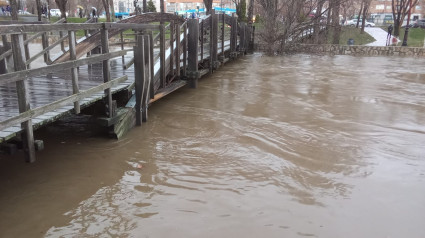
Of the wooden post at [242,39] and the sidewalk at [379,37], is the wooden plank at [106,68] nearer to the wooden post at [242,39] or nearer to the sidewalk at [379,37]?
the wooden post at [242,39]

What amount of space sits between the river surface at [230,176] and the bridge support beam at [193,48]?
65.6 inches

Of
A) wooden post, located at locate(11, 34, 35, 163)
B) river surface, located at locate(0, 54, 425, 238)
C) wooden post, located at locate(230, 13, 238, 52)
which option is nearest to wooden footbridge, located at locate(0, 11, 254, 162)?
wooden post, located at locate(11, 34, 35, 163)

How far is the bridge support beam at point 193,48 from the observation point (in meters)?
9.93

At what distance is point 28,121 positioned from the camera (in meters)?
4.25

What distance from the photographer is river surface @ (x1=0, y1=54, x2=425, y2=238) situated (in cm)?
398

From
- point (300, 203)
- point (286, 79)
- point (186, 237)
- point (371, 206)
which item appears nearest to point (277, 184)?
point (300, 203)

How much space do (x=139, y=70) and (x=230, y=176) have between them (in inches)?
112

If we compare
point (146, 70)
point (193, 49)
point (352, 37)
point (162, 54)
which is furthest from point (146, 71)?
point (352, 37)

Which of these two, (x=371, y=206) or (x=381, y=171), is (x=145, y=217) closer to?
(x=371, y=206)

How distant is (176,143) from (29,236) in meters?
2.96

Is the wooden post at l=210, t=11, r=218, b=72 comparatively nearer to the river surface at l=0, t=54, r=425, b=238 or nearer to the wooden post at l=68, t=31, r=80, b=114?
the river surface at l=0, t=54, r=425, b=238

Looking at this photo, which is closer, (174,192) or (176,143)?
(174,192)

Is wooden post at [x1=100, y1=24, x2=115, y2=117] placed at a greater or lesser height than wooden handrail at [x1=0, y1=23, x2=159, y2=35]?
lesser

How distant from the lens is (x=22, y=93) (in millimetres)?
4121
